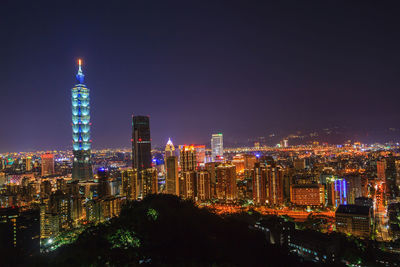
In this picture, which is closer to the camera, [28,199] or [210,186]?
[28,199]

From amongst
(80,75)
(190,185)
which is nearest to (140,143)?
(80,75)

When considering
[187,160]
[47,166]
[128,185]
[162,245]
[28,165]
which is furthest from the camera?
[28,165]

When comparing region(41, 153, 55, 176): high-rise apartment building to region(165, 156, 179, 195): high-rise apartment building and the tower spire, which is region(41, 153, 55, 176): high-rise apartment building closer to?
the tower spire

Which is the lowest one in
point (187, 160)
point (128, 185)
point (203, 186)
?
point (203, 186)

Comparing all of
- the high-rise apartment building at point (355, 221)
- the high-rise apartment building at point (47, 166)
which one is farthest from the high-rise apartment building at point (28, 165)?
the high-rise apartment building at point (355, 221)

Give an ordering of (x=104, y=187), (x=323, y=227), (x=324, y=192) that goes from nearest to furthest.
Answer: (x=323, y=227)
(x=324, y=192)
(x=104, y=187)

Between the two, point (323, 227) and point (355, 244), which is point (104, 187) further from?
point (355, 244)

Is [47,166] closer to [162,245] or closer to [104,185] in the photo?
[104,185]

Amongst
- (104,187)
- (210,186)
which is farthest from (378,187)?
(104,187)

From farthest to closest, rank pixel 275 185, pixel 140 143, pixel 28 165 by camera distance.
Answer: pixel 28 165, pixel 140 143, pixel 275 185

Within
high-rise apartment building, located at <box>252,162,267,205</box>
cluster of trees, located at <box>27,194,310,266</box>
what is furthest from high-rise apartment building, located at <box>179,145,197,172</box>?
cluster of trees, located at <box>27,194,310,266</box>
